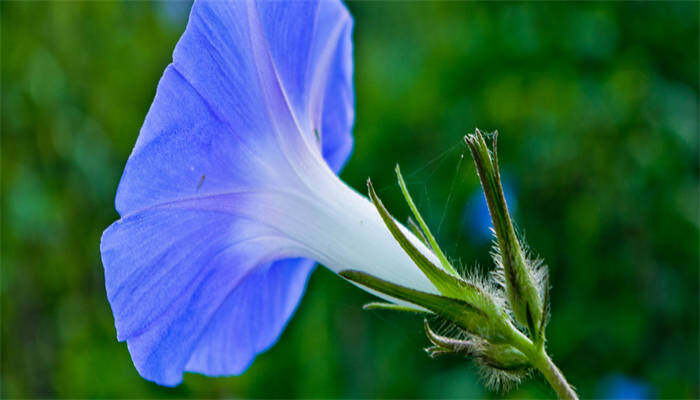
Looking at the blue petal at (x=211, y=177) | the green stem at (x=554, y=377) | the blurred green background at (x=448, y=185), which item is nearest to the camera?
the green stem at (x=554, y=377)

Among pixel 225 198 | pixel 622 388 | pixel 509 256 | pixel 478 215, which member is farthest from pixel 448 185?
pixel 509 256

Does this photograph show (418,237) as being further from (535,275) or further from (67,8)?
(67,8)

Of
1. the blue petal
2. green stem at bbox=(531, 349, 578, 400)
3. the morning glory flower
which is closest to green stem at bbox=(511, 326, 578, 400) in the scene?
green stem at bbox=(531, 349, 578, 400)

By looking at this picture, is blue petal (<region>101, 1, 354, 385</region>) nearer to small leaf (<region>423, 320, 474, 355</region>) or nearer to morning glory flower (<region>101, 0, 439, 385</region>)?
morning glory flower (<region>101, 0, 439, 385</region>)

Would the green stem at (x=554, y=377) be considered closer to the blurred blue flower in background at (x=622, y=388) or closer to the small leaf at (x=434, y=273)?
the small leaf at (x=434, y=273)

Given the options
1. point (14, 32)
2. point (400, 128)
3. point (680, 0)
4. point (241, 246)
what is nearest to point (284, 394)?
point (400, 128)

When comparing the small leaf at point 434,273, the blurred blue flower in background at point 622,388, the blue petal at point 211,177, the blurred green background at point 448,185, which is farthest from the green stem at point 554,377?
the blurred blue flower in background at point 622,388
